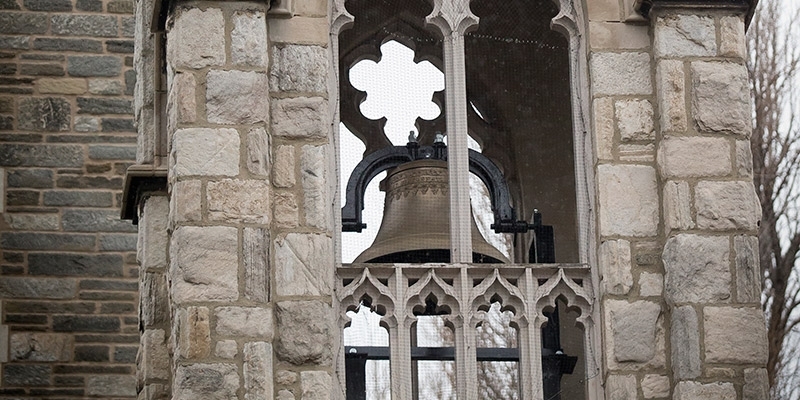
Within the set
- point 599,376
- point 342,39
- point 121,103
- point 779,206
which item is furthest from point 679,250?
point 779,206

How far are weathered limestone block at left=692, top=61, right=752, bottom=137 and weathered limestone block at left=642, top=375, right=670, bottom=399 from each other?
126 cm

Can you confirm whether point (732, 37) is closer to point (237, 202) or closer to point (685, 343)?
point (685, 343)

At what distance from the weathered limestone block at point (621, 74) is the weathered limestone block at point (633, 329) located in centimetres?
108

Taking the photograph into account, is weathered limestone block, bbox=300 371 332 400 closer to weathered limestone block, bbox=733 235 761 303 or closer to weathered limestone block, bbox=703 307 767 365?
weathered limestone block, bbox=703 307 767 365

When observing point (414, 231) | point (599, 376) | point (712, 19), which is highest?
point (712, 19)

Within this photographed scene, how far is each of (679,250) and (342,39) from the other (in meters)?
2.43

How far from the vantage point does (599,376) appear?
11453mm

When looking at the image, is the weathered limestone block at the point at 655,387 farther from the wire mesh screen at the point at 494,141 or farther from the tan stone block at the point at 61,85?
the tan stone block at the point at 61,85

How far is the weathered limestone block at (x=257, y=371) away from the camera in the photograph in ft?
35.8

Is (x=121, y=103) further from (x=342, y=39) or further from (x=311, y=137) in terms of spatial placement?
(x=311, y=137)

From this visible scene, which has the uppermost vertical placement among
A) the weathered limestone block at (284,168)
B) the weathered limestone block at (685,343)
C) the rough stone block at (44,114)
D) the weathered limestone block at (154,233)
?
the rough stone block at (44,114)

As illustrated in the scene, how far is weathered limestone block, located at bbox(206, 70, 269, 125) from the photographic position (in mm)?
11398

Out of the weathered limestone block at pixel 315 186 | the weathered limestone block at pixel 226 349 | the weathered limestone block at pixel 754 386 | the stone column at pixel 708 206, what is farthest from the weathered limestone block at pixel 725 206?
the weathered limestone block at pixel 226 349

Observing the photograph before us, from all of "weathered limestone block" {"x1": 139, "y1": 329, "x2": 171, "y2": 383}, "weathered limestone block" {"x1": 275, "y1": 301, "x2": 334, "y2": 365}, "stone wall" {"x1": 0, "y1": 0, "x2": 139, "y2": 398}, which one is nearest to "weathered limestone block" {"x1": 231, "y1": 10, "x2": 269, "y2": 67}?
"weathered limestone block" {"x1": 275, "y1": 301, "x2": 334, "y2": 365}
